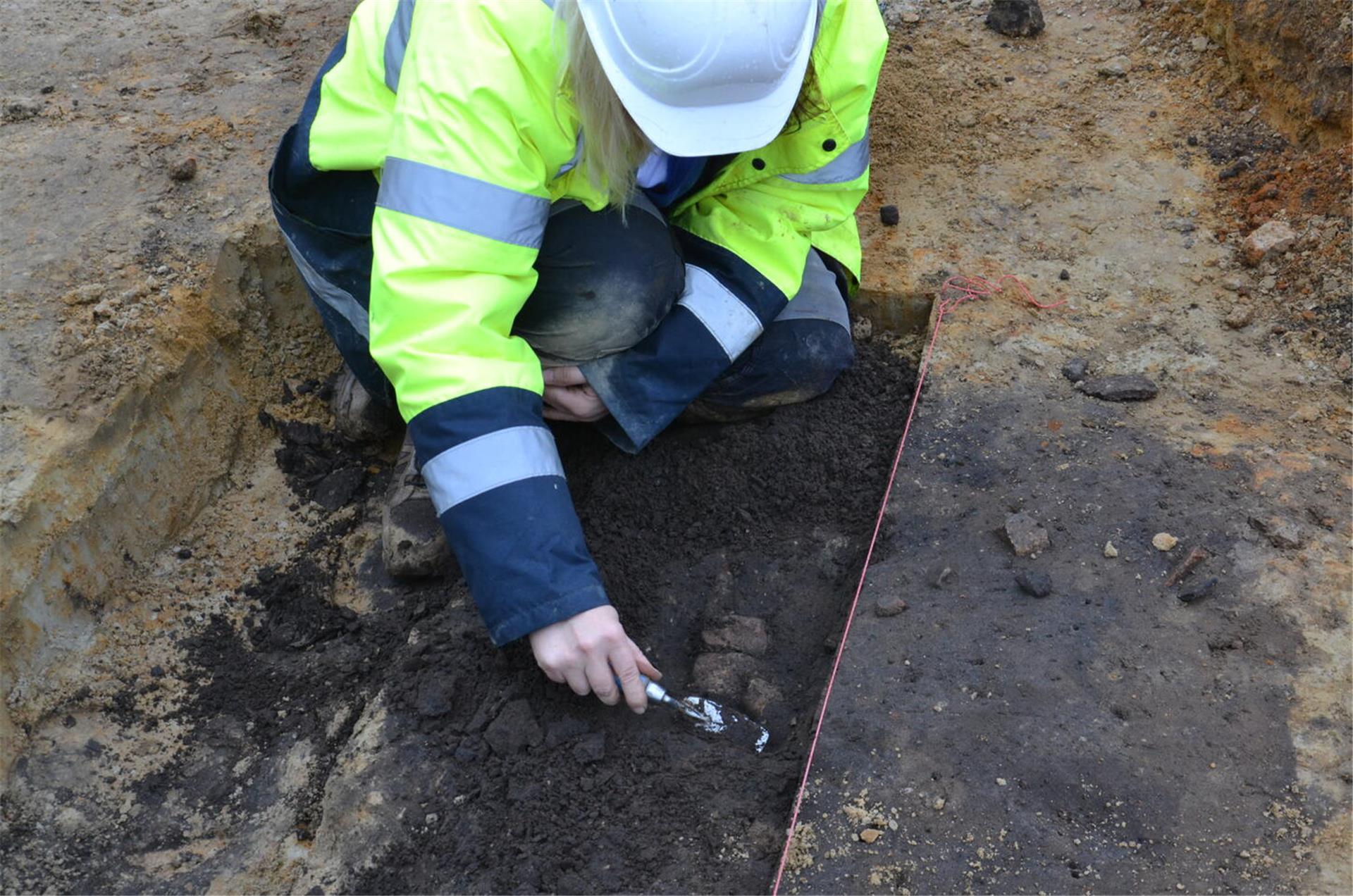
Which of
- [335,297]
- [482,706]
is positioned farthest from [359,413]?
[482,706]

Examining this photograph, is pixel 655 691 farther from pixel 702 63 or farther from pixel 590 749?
pixel 702 63

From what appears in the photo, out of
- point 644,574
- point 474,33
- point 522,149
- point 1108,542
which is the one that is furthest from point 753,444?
point 474,33

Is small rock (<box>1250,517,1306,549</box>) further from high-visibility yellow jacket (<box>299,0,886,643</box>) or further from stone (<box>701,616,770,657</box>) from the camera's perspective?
high-visibility yellow jacket (<box>299,0,886,643</box>)

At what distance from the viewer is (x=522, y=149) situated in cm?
188

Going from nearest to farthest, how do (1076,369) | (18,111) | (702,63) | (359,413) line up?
(702,63) < (1076,369) < (359,413) < (18,111)

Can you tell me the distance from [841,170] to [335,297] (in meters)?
1.15

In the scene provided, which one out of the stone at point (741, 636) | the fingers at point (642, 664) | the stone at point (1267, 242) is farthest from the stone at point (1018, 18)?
the fingers at point (642, 664)

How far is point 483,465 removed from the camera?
1.81m

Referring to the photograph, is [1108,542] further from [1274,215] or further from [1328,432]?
[1274,215]

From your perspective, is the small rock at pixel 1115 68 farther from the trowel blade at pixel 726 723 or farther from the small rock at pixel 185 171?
the small rock at pixel 185 171

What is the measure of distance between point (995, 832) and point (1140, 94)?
7.98 feet

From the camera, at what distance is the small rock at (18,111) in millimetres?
3238

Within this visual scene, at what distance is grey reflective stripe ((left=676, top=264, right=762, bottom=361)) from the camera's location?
245 cm

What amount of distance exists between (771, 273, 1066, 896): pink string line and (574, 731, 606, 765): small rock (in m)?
0.37
